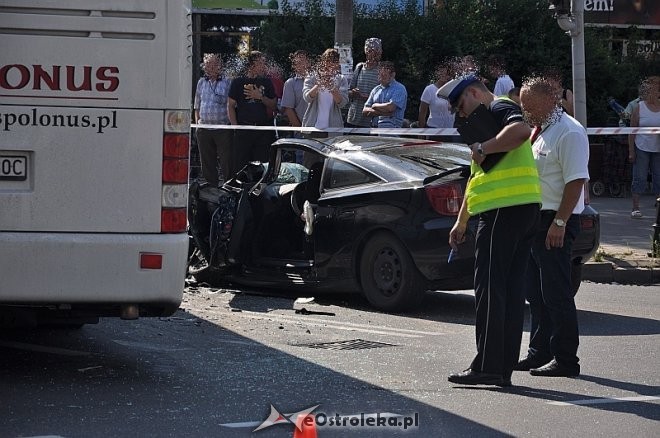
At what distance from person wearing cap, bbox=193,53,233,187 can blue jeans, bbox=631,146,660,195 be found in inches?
211

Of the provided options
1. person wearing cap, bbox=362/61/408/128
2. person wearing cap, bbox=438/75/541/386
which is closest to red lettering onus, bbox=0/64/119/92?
person wearing cap, bbox=438/75/541/386

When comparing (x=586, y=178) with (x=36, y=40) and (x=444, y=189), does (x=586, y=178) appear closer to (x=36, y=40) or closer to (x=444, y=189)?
(x=444, y=189)

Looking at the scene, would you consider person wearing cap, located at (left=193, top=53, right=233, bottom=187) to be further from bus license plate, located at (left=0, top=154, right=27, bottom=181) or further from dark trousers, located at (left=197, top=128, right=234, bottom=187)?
bus license plate, located at (left=0, top=154, right=27, bottom=181)

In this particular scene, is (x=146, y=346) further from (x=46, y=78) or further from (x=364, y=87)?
(x=364, y=87)

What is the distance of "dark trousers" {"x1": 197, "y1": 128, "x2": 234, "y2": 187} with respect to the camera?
15727 millimetres

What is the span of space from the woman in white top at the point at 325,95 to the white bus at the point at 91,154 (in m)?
8.02

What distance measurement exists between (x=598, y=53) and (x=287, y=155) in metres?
14.0

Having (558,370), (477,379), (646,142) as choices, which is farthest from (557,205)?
(646,142)

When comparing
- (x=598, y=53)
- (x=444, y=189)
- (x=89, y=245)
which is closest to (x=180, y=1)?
(x=89, y=245)

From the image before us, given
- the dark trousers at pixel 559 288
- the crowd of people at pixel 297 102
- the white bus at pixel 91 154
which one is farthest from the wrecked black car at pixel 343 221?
the white bus at pixel 91 154

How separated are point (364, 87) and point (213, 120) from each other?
1975 millimetres

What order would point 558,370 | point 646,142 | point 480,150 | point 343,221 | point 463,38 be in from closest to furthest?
point 480,150, point 558,370, point 343,221, point 646,142, point 463,38

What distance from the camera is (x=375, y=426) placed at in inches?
252

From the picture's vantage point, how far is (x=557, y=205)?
7816 millimetres
